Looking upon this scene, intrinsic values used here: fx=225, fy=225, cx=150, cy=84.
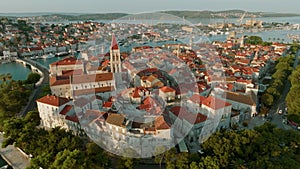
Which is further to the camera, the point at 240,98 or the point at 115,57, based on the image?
the point at 115,57

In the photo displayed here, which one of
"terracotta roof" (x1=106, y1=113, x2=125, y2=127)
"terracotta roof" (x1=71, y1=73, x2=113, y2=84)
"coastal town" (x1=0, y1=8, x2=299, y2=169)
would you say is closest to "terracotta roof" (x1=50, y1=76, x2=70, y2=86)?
"coastal town" (x1=0, y1=8, x2=299, y2=169)

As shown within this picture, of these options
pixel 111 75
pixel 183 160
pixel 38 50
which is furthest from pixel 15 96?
pixel 38 50

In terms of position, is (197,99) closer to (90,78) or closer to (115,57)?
(115,57)

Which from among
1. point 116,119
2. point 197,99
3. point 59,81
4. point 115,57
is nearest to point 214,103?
point 197,99

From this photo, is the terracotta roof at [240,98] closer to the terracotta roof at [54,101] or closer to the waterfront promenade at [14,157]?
the terracotta roof at [54,101]

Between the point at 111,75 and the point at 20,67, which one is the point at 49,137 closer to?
the point at 111,75

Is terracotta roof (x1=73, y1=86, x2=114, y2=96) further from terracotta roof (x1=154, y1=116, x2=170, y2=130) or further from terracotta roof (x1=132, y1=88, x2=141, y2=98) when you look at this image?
terracotta roof (x1=154, y1=116, x2=170, y2=130)
